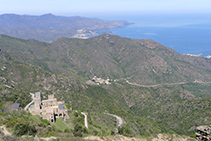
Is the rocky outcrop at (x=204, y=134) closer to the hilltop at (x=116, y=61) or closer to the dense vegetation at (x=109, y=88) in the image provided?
the dense vegetation at (x=109, y=88)

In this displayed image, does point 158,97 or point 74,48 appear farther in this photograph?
point 74,48

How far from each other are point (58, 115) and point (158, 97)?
80520 millimetres

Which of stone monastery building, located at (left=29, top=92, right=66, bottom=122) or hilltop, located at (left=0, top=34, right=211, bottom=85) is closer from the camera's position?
stone monastery building, located at (left=29, top=92, right=66, bottom=122)

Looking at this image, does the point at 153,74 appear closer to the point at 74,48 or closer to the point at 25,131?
the point at 74,48

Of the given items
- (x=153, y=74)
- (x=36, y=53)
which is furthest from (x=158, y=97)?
(x=36, y=53)

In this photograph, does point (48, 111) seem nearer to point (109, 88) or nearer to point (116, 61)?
point (109, 88)

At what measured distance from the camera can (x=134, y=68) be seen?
164375 millimetres

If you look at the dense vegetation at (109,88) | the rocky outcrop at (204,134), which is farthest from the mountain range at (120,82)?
the rocky outcrop at (204,134)

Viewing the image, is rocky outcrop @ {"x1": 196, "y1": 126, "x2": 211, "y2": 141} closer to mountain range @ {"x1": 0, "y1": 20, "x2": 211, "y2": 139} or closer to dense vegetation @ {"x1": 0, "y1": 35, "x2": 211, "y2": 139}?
dense vegetation @ {"x1": 0, "y1": 35, "x2": 211, "y2": 139}

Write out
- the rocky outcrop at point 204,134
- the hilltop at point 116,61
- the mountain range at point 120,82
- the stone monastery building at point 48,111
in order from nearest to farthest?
the rocky outcrop at point 204,134 → the stone monastery building at point 48,111 → the mountain range at point 120,82 → the hilltop at point 116,61

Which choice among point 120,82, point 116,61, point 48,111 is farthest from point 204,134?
point 116,61

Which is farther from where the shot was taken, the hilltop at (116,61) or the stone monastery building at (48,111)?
the hilltop at (116,61)

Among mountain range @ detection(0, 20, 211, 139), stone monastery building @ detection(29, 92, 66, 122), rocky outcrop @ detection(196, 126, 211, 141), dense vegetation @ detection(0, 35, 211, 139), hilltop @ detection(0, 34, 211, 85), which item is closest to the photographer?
rocky outcrop @ detection(196, 126, 211, 141)

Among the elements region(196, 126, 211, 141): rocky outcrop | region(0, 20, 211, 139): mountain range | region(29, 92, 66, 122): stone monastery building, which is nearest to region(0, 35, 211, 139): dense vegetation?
region(0, 20, 211, 139): mountain range
